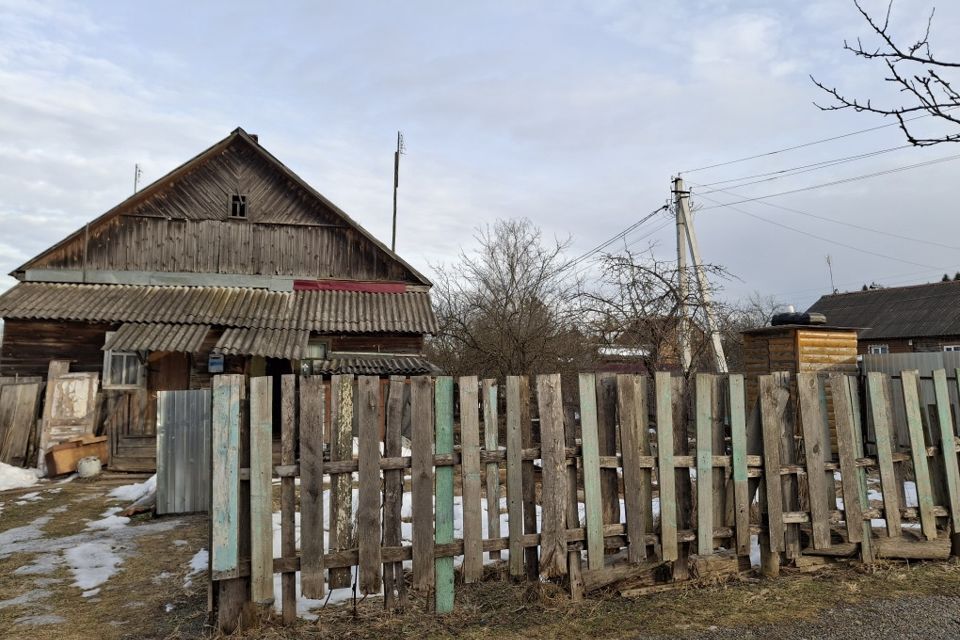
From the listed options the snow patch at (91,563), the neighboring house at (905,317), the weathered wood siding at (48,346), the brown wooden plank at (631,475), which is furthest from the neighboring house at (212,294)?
the neighboring house at (905,317)

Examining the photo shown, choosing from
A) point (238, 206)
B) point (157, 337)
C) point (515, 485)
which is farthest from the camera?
point (238, 206)

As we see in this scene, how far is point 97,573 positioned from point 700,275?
1189 cm

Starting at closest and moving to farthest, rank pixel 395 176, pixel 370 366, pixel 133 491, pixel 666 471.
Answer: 1. pixel 666 471
2. pixel 133 491
3. pixel 370 366
4. pixel 395 176

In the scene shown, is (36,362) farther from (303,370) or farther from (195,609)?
(195,609)

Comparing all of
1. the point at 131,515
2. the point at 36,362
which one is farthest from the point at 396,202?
the point at 131,515

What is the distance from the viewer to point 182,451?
8.30 m

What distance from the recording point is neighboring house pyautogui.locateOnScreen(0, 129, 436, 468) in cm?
1302

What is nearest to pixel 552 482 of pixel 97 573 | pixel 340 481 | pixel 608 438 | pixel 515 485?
pixel 515 485

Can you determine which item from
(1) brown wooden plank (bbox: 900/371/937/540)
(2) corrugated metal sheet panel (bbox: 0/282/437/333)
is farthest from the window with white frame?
(1) brown wooden plank (bbox: 900/371/937/540)

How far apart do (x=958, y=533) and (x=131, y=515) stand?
934cm

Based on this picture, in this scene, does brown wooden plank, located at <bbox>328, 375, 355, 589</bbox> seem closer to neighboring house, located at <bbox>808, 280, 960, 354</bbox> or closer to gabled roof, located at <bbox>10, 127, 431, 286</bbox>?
gabled roof, located at <bbox>10, 127, 431, 286</bbox>

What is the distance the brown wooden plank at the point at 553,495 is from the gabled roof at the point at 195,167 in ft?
40.0

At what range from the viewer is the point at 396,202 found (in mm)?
28078

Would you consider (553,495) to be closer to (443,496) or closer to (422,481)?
(443,496)
